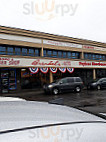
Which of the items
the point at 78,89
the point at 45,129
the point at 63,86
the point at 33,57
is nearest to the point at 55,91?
the point at 63,86

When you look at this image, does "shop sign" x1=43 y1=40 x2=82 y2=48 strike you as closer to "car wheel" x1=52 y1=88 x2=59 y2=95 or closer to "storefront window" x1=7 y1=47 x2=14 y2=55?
"storefront window" x1=7 y1=47 x2=14 y2=55

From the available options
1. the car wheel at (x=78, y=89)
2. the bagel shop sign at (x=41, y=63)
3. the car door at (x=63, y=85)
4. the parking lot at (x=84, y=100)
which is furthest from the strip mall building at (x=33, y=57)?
the parking lot at (x=84, y=100)

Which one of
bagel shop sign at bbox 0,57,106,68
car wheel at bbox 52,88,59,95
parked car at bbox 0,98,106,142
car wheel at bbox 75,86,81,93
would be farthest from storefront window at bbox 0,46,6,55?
parked car at bbox 0,98,106,142

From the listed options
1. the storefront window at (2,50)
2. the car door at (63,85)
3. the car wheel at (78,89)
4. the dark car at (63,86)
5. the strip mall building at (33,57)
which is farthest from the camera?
the storefront window at (2,50)

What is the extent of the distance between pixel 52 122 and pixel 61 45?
22626mm

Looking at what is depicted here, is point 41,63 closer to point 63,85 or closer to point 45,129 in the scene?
point 63,85

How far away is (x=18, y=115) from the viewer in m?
1.27

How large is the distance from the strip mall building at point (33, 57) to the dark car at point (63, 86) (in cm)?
399

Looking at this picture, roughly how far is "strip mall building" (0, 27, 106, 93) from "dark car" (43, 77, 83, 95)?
3990 millimetres

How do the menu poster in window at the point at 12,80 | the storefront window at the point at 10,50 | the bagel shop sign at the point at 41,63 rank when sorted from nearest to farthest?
1. the bagel shop sign at the point at 41,63
2. the menu poster in window at the point at 12,80
3. the storefront window at the point at 10,50

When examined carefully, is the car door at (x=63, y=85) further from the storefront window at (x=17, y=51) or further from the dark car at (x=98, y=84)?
the storefront window at (x=17, y=51)

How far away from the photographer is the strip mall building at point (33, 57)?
56.9 ft

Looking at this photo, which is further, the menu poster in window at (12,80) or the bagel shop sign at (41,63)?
the menu poster in window at (12,80)

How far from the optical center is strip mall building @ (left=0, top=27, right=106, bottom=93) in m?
17.3
